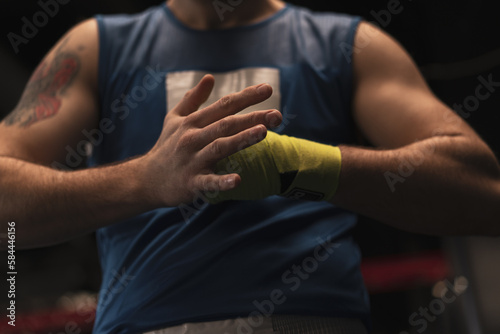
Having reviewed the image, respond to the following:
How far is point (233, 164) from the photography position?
33.2 inches

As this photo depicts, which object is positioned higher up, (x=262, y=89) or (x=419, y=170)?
(x=262, y=89)

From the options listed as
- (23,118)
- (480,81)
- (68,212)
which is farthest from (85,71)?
(480,81)

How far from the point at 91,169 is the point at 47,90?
0.29m

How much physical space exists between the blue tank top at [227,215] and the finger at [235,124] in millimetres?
229

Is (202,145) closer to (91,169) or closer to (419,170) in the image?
(91,169)

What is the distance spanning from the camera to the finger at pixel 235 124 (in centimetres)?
82

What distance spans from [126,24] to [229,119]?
0.54m

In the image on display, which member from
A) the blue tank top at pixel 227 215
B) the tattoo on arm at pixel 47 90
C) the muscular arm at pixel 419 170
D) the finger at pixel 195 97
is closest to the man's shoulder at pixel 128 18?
the blue tank top at pixel 227 215

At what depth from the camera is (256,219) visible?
40.1 inches

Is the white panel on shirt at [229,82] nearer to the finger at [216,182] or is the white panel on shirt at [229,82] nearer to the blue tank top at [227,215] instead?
the blue tank top at [227,215]

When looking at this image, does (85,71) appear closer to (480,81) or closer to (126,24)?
(126,24)

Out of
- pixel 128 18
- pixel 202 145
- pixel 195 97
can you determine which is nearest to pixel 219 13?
pixel 128 18

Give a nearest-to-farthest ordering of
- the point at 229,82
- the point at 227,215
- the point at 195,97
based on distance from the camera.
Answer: the point at 195,97 < the point at 227,215 < the point at 229,82

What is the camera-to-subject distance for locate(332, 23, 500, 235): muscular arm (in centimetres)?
95
